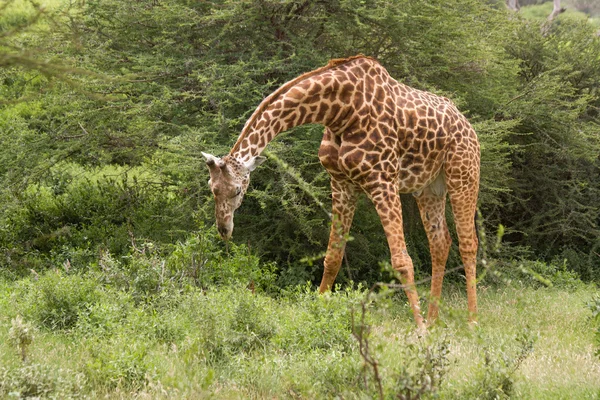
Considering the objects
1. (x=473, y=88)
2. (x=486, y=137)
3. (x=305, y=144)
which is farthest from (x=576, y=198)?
(x=305, y=144)

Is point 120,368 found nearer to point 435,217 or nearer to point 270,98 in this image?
point 270,98

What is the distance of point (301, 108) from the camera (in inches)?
249

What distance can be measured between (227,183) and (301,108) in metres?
1.05

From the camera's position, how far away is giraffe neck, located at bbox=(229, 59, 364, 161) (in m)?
6.09

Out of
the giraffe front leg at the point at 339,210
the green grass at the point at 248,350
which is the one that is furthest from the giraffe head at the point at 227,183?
the giraffe front leg at the point at 339,210

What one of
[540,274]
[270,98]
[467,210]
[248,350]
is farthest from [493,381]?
[540,274]

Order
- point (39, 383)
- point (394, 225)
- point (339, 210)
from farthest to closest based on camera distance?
point (339, 210) < point (394, 225) < point (39, 383)

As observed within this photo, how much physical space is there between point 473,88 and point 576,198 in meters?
4.01

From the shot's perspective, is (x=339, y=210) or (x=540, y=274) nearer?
(x=339, y=210)

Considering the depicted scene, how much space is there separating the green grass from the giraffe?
732mm

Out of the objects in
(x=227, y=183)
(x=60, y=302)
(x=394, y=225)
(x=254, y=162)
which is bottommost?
(x=60, y=302)

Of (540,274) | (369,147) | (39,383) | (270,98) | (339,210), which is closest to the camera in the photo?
(39,383)

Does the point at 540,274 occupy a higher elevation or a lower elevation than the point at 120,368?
lower

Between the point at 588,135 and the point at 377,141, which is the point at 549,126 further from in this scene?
the point at 377,141
